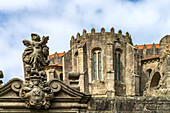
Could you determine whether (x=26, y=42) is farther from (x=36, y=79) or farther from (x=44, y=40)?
(x=36, y=79)

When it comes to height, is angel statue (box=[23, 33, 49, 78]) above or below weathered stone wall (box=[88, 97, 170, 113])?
above

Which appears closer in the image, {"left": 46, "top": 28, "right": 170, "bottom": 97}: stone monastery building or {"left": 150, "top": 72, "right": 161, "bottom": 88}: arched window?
{"left": 150, "top": 72, "right": 161, "bottom": 88}: arched window

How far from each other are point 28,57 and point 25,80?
2.34 ft

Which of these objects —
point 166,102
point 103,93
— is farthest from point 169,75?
Result: point 103,93

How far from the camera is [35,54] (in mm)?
11000

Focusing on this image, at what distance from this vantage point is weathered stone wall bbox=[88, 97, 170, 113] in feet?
36.4

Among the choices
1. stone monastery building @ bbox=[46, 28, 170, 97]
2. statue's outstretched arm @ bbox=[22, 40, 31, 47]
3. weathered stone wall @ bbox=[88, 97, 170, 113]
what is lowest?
weathered stone wall @ bbox=[88, 97, 170, 113]

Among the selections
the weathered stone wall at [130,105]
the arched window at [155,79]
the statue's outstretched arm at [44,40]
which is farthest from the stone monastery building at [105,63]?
the statue's outstretched arm at [44,40]

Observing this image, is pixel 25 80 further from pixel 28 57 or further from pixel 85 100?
pixel 85 100

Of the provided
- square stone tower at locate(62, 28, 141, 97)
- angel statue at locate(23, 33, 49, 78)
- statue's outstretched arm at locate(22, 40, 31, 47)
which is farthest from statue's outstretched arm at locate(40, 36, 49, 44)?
square stone tower at locate(62, 28, 141, 97)

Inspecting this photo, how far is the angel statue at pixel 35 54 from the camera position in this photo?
11.0 metres

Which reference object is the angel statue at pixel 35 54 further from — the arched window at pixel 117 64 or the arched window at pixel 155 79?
the arched window at pixel 117 64

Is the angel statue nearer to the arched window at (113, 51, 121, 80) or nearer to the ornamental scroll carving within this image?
the ornamental scroll carving

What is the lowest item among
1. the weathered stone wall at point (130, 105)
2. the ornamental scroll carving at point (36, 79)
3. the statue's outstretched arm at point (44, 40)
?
the weathered stone wall at point (130, 105)
